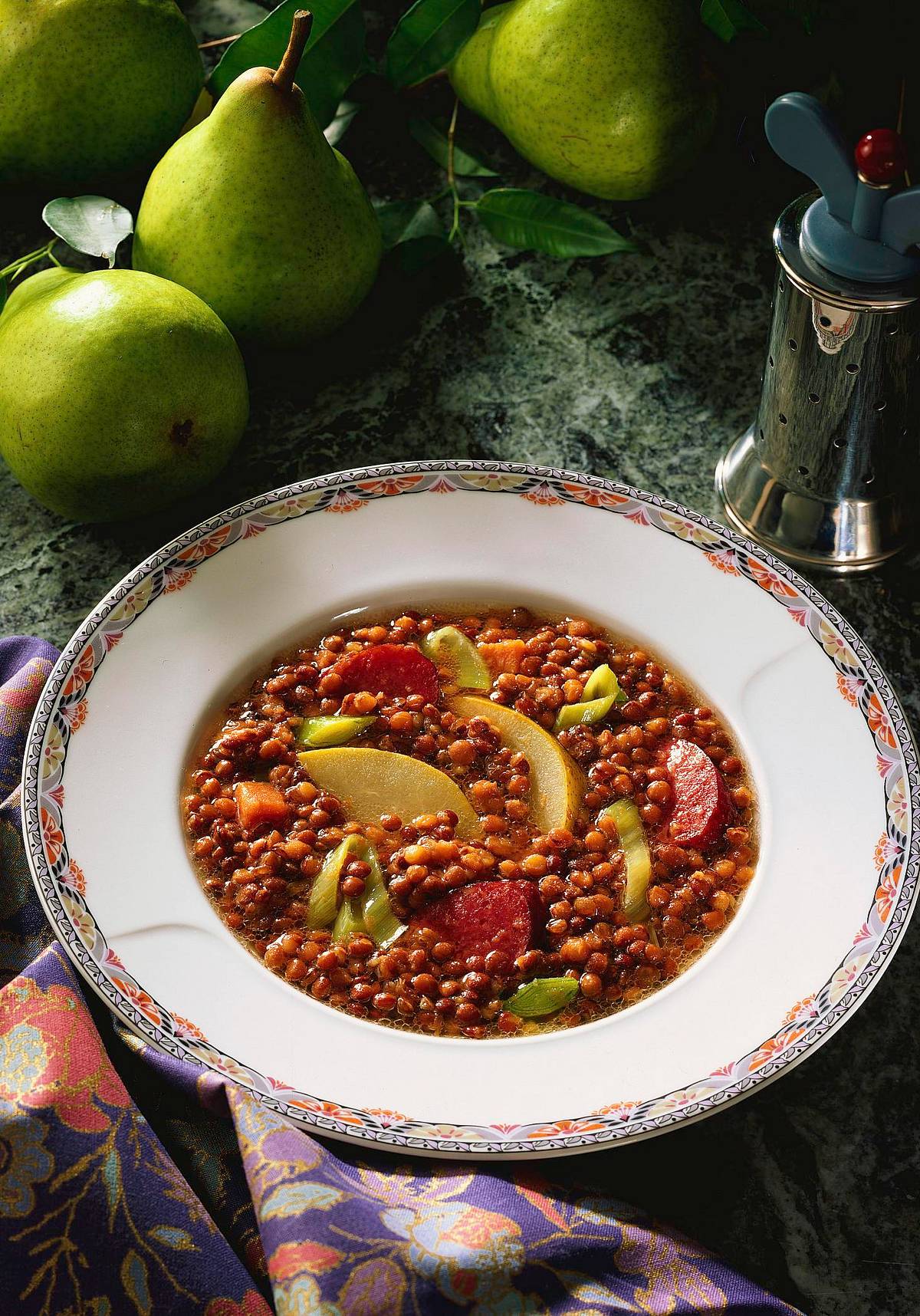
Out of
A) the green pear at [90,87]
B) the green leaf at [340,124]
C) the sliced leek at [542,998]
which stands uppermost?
the green pear at [90,87]

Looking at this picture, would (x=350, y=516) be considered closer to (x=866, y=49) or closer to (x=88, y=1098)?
(x=88, y=1098)

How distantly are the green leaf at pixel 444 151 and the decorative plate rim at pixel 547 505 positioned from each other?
0.95 metres

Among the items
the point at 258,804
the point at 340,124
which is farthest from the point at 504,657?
the point at 340,124

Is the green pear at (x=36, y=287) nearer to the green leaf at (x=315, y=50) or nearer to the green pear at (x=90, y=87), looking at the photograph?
the green pear at (x=90, y=87)

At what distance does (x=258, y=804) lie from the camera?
1855mm

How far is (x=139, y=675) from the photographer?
1975 mm

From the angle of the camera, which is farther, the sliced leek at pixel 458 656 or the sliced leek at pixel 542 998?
the sliced leek at pixel 458 656

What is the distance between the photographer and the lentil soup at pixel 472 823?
1.72m

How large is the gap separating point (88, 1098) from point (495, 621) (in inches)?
38.9

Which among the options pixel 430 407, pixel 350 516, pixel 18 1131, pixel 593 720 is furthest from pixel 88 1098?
pixel 430 407

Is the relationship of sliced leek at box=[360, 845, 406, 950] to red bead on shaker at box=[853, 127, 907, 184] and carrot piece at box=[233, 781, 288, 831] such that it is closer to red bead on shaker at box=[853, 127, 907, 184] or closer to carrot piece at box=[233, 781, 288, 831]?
carrot piece at box=[233, 781, 288, 831]

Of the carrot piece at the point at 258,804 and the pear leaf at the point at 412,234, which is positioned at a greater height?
the pear leaf at the point at 412,234

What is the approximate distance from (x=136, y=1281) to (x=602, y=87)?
2.14 meters

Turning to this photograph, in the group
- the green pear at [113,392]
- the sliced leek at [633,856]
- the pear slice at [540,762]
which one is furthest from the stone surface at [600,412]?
the pear slice at [540,762]
